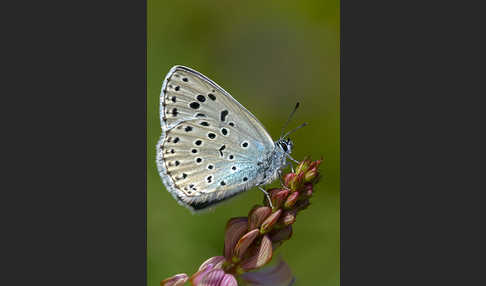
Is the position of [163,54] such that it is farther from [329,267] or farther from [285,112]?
[329,267]

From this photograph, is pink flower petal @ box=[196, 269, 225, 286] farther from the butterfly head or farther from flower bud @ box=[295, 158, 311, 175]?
the butterfly head

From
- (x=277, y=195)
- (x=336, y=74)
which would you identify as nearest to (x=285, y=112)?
(x=336, y=74)

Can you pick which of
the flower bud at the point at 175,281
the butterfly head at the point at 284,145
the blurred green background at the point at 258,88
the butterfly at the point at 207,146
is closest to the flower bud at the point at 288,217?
the flower bud at the point at 175,281

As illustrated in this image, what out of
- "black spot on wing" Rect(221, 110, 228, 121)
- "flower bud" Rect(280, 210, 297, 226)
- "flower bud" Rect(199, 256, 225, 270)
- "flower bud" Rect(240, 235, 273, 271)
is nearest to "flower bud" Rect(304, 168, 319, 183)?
"flower bud" Rect(280, 210, 297, 226)

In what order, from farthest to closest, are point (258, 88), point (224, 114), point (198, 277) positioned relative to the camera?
point (258, 88)
point (224, 114)
point (198, 277)

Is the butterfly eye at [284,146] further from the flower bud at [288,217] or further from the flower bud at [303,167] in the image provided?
the flower bud at [288,217]

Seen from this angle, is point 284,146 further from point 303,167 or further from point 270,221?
point 270,221

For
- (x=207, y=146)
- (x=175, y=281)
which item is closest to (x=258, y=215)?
(x=175, y=281)
